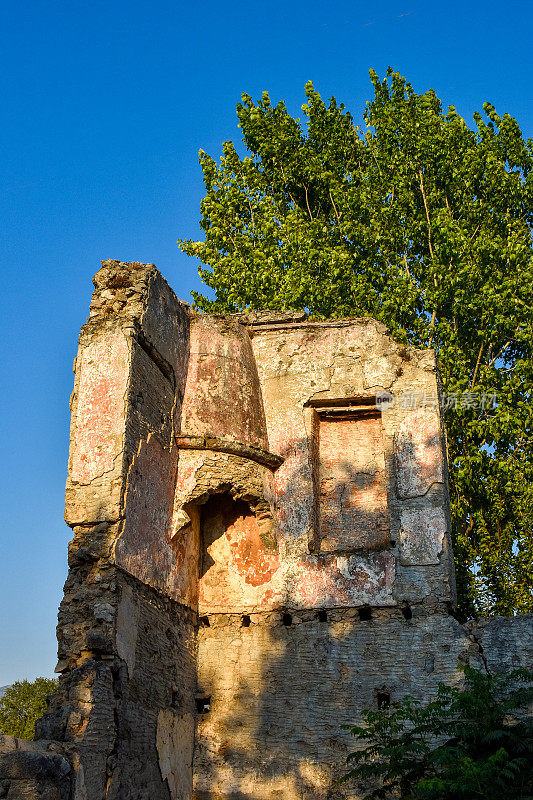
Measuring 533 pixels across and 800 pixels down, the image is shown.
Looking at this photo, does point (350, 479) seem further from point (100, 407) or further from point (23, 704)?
point (23, 704)

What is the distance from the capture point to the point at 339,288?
15.6m

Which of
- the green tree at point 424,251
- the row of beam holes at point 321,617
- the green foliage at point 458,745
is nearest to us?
the green foliage at point 458,745

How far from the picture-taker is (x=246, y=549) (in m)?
9.06

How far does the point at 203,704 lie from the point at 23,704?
14.1 metres

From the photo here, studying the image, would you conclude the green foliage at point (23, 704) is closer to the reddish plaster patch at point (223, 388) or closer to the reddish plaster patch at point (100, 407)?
the reddish plaster patch at point (223, 388)

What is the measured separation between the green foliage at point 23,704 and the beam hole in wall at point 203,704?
12.8m

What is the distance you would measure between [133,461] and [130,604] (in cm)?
124

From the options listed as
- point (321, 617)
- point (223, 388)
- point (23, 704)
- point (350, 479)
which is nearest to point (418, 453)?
point (350, 479)

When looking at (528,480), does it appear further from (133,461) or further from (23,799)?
(23,799)

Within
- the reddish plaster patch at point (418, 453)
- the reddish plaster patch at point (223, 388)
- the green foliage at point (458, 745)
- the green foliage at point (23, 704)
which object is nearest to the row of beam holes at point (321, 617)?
the green foliage at point (458, 745)

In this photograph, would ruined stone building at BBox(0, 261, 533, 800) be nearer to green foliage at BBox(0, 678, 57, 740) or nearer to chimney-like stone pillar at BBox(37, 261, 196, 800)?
chimney-like stone pillar at BBox(37, 261, 196, 800)

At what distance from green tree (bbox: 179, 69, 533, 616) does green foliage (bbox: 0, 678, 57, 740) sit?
11.0 meters

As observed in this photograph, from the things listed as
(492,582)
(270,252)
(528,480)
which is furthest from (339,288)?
(492,582)

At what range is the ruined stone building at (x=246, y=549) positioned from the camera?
23.9ft
